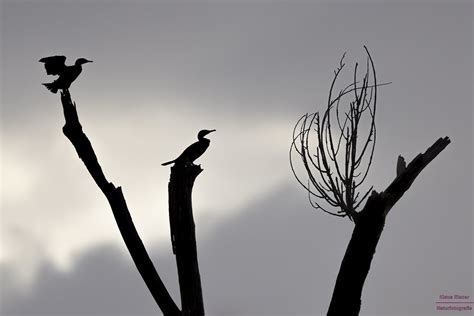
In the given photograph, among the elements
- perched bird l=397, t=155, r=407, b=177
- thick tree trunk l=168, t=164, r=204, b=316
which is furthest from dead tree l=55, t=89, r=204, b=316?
perched bird l=397, t=155, r=407, b=177

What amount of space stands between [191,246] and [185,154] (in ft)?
6.21

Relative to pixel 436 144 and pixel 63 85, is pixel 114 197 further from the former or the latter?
pixel 436 144

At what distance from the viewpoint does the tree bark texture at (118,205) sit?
7023 millimetres

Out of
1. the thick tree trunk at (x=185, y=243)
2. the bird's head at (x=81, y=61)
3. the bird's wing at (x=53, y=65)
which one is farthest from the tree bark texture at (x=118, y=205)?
the bird's head at (x=81, y=61)

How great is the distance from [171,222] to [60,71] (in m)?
2.72

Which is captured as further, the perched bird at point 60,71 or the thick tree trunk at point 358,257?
the perched bird at point 60,71

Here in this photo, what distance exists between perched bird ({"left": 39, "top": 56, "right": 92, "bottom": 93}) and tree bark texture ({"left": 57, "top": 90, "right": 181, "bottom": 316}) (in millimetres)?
473

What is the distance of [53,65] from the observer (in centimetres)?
Answer: 771

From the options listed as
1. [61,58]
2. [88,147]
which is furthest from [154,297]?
[61,58]

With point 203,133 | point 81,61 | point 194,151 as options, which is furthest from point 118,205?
point 203,133

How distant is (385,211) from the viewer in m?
6.00

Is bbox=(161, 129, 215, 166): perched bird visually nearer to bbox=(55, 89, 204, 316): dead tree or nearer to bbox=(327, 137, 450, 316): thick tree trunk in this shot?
bbox=(55, 89, 204, 316): dead tree

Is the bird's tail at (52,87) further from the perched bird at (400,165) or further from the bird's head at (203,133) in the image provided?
the perched bird at (400,165)

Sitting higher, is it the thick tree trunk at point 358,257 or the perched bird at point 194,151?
the perched bird at point 194,151
